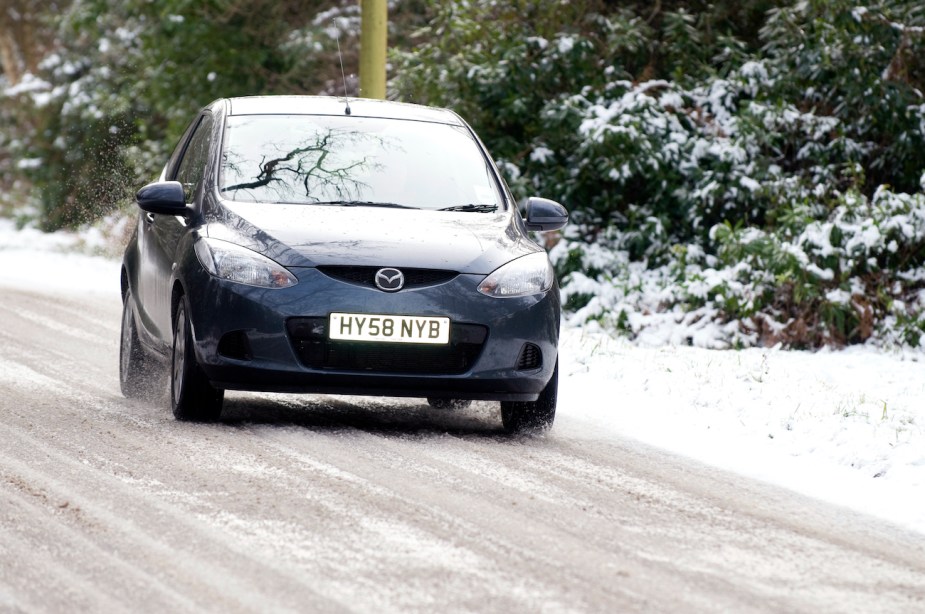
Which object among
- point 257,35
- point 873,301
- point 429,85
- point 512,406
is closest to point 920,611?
point 512,406

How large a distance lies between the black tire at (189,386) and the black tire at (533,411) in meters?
1.43

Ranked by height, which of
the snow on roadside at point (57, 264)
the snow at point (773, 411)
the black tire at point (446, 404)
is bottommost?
the snow on roadside at point (57, 264)

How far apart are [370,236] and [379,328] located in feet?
1.63

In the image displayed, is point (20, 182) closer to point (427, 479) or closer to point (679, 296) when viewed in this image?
point (679, 296)

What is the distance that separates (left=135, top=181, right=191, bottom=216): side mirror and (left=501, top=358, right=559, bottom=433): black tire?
1.92 metres

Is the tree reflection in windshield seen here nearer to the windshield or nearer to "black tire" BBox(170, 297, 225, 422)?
the windshield

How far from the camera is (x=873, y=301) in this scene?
13.4 meters

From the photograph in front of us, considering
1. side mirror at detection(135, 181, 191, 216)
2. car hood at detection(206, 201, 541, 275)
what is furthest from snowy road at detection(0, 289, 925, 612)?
side mirror at detection(135, 181, 191, 216)

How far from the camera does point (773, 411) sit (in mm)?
8719

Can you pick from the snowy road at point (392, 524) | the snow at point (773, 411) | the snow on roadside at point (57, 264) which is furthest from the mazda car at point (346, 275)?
the snow on roadside at point (57, 264)

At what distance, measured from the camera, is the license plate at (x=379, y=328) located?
7277 mm

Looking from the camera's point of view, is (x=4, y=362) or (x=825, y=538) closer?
(x=825, y=538)

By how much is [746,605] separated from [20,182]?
1331 inches

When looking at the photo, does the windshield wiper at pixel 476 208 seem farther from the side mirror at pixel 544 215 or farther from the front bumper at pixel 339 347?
the front bumper at pixel 339 347
